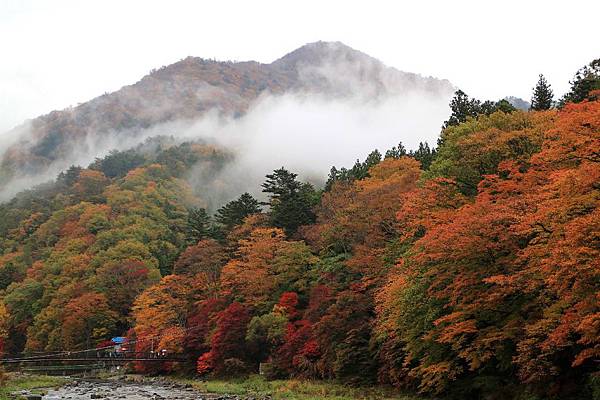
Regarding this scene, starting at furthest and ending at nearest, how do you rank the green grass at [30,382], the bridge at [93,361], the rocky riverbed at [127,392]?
1. the bridge at [93,361]
2. the green grass at [30,382]
3. the rocky riverbed at [127,392]

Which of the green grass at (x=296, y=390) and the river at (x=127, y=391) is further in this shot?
the river at (x=127, y=391)

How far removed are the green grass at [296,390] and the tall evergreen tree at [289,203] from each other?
18878mm

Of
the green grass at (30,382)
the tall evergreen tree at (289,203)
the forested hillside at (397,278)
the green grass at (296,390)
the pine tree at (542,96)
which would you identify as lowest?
the green grass at (30,382)

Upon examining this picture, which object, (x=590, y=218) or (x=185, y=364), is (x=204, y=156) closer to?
(x=185, y=364)

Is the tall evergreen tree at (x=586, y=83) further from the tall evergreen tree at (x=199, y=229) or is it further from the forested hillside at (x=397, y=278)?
the tall evergreen tree at (x=199, y=229)

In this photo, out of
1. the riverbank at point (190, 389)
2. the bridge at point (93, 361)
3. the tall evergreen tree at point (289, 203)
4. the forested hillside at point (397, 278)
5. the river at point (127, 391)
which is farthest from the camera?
the tall evergreen tree at point (289, 203)

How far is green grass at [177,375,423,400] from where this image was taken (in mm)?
32375

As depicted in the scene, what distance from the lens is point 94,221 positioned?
351 ft

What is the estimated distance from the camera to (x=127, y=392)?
45281mm

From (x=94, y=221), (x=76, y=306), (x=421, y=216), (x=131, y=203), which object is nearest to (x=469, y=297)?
(x=421, y=216)

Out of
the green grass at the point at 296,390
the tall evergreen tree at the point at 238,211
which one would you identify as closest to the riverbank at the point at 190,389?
the green grass at the point at 296,390

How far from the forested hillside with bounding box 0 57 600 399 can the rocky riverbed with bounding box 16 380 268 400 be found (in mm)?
4865

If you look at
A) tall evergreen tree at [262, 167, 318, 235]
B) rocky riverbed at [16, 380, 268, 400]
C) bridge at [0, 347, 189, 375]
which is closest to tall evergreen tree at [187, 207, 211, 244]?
tall evergreen tree at [262, 167, 318, 235]

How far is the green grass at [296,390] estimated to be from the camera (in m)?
32.4
